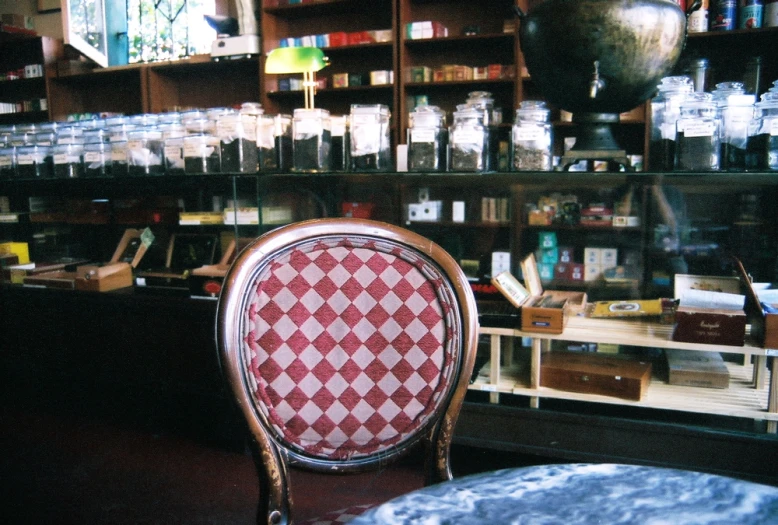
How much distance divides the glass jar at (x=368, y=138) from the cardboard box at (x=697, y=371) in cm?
104

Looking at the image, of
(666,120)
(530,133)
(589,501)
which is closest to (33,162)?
(530,133)

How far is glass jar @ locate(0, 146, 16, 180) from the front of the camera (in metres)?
2.55

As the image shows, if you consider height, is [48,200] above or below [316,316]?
above

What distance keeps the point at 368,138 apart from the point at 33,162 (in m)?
1.49

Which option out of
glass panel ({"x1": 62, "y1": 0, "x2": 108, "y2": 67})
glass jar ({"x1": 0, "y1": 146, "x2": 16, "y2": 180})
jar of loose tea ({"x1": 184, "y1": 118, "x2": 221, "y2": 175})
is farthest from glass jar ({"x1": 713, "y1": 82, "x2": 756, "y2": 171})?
glass panel ({"x1": 62, "y1": 0, "x2": 108, "y2": 67})

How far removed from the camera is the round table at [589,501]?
55 centimetres

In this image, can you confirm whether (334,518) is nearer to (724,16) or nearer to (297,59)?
(297,59)

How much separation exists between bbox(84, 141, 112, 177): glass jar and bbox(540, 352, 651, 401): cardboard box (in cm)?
176

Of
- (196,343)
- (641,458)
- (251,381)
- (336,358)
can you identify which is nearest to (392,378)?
(336,358)

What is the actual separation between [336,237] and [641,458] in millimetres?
1185

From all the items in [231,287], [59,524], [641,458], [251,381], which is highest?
[231,287]

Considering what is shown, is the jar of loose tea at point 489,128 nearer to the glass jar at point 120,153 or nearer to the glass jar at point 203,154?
the glass jar at point 203,154

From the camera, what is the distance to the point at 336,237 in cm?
100

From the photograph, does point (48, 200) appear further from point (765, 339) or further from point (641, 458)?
point (765, 339)
